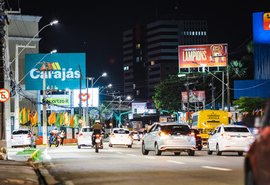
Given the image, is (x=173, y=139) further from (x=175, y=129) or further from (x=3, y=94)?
(x=3, y=94)

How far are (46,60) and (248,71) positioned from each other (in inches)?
1234

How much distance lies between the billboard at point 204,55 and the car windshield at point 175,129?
54665 mm

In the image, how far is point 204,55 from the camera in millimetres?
88312

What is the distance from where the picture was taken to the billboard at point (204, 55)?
86.2 meters

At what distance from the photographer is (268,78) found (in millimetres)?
69062

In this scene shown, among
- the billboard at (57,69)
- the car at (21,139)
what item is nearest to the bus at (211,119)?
the car at (21,139)

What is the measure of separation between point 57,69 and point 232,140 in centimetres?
3812

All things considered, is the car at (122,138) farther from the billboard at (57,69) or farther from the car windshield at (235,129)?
the billboard at (57,69)

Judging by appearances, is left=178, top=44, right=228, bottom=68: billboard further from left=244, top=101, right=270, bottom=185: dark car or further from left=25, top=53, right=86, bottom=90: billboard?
left=244, top=101, right=270, bottom=185: dark car

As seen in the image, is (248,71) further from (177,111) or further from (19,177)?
(19,177)

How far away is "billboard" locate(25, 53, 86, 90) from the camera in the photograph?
218 ft

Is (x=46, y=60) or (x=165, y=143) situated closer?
(x=165, y=143)

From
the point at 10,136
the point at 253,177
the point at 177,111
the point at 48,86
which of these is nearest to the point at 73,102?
the point at 48,86

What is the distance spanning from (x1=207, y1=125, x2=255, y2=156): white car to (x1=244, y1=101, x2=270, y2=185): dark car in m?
22.9
